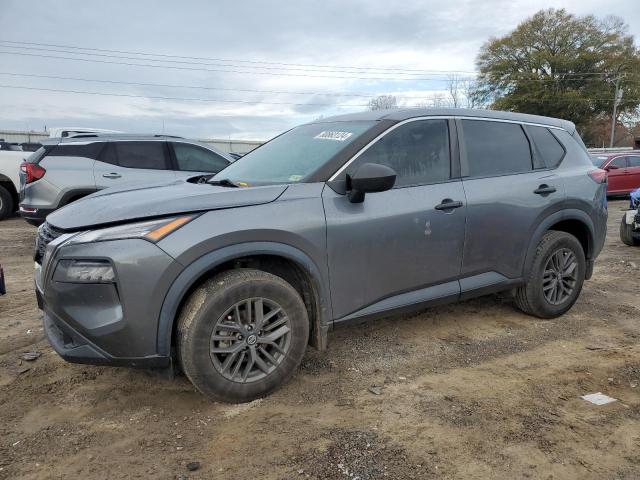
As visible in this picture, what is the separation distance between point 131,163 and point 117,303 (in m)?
5.82

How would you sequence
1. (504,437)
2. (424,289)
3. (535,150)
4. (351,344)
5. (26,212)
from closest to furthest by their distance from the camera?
(504,437) → (424,289) → (351,344) → (535,150) → (26,212)

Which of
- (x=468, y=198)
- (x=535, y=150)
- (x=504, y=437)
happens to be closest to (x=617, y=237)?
(x=535, y=150)

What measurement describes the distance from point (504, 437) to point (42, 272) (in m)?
2.69

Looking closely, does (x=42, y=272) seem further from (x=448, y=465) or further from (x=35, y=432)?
(x=448, y=465)

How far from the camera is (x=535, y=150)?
425 cm

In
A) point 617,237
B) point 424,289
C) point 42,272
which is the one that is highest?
point 42,272

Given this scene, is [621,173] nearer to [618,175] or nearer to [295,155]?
[618,175]

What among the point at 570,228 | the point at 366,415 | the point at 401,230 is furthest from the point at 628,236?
the point at 366,415

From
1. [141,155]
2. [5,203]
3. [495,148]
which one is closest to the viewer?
[495,148]

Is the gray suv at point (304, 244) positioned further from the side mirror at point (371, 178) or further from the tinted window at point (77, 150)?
the tinted window at point (77, 150)

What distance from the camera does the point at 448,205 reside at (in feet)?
11.6

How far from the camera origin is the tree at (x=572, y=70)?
4706 cm

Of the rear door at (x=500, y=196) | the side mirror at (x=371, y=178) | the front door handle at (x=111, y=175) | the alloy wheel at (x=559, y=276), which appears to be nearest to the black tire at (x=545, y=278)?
the alloy wheel at (x=559, y=276)

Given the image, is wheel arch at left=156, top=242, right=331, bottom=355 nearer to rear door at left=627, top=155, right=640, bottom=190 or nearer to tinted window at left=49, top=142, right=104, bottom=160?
tinted window at left=49, top=142, right=104, bottom=160
